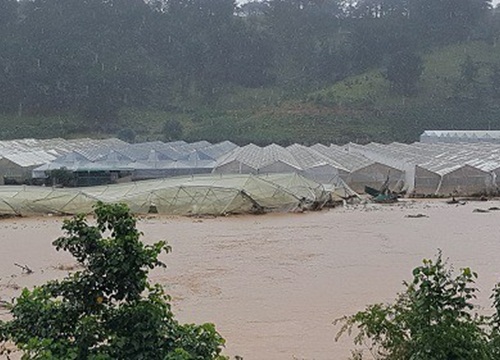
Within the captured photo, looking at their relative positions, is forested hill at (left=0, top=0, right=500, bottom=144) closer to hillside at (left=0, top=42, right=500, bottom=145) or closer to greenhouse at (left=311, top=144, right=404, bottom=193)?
hillside at (left=0, top=42, right=500, bottom=145)

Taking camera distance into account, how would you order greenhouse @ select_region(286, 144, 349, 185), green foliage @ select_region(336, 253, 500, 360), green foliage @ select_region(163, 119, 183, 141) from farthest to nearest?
green foliage @ select_region(163, 119, 183, 141) → greenhouse @ select_region(286, 144, 349, 185) → green foliage @ select_region(336, 253, 500, 360)

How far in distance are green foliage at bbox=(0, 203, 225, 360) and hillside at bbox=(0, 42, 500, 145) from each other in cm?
3970

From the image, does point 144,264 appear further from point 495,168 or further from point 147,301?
point 495,168

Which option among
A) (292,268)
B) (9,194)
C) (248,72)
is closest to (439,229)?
(292,268)

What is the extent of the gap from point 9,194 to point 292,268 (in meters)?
11.4

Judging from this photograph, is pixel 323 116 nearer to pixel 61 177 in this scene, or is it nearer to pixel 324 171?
pixel 324 171

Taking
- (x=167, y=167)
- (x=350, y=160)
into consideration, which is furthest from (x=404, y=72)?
(x=167, y=167)

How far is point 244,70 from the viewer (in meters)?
56.8

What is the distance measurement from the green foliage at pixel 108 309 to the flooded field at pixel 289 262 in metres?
3.62

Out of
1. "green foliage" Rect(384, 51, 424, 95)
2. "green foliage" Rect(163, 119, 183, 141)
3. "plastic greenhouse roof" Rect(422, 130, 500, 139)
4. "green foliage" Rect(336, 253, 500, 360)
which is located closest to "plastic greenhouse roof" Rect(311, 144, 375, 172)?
"plastic greenhouse roof" Rect(422, 130, 500, 139)

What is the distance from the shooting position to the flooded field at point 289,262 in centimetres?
930

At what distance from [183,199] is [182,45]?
3962 centimetres

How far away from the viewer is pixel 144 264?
4.65 meters

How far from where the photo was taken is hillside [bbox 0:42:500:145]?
4622 cm
